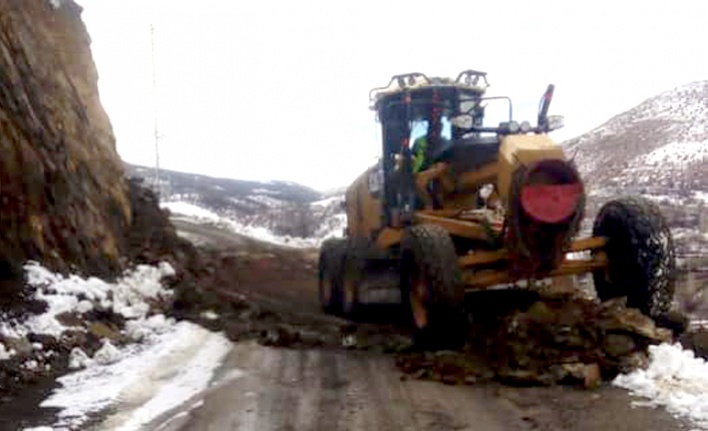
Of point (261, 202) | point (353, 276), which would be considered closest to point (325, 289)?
point (353, 276)

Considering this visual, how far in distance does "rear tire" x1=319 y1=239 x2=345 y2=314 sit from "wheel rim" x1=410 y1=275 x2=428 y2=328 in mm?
5028

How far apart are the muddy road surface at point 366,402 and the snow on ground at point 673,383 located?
14cm

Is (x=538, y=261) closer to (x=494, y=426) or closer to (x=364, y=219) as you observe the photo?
(x=494, y=426)

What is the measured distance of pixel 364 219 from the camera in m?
14.3

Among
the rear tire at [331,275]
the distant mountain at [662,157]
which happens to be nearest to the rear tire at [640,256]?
the rear tire at [331,275]

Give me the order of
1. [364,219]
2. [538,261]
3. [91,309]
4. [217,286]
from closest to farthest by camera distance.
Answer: [538,261] → [91,309] → [364,219] → [217,286]

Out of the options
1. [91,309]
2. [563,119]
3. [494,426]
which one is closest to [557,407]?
[494,426]

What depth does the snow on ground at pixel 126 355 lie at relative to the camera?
7.55m

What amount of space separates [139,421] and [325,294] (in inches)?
319

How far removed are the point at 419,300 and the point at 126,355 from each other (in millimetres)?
3370

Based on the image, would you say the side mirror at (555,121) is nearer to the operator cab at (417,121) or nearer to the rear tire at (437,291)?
the operator cab at (417,121)

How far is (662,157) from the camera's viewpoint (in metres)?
73.9

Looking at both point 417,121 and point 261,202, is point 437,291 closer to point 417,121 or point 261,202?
point 417,121

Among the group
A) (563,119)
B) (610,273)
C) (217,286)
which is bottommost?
(217,286)
